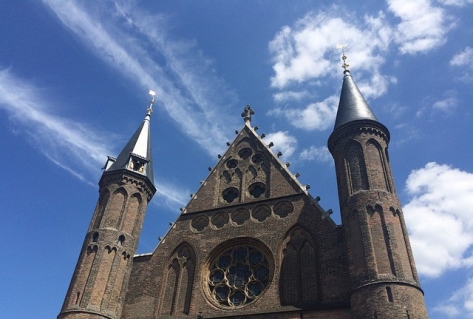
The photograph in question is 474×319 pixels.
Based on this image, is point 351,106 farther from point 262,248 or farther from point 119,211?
point 119,211

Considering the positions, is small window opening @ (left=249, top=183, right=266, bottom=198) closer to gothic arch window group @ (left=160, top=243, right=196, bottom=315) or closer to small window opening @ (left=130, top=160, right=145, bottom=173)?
gothic arch window group @ (left=160, top=243, right=196, bottom=315)

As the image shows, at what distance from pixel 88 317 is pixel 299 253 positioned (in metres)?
9.71

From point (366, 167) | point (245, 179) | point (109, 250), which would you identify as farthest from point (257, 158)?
point (109, 250)

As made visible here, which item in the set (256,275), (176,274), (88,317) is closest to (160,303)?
(176,274)

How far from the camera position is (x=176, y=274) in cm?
1988

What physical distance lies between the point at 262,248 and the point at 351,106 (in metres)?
8.99

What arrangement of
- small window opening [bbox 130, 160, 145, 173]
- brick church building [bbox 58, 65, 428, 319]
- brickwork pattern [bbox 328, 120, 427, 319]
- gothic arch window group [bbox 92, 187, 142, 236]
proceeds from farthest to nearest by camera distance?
small window opening [bbox 130, 160, 145, 173] < gothic arch window group [bbox 92, 187, 142, 236] < brick church building [bbox 58, 65, 428, 319] < brickwork pattern [bbox 328, 120, 427, 319]

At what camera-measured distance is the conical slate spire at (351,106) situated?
2119cm

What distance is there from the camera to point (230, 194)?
2261cm

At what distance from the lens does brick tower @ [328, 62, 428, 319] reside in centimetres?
1475

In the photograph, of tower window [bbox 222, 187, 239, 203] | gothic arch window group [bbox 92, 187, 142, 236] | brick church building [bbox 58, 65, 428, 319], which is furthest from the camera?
tower window [bbox 222, 187, 239, 203]

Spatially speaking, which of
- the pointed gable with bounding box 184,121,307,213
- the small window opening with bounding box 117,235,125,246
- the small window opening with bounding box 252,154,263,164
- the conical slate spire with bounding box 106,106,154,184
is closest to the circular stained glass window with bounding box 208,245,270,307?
the pointed gable with bounding box 184,121,307,213

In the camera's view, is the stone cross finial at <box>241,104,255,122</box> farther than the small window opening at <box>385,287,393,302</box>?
Yes

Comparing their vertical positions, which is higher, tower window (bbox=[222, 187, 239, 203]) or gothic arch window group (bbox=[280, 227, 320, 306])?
tower window (bbox=[222, 187, 239, 203])
